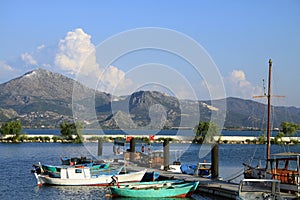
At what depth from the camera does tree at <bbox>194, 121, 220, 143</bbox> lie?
124 meters

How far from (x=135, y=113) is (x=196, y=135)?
15.9 metres

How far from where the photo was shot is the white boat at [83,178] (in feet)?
154

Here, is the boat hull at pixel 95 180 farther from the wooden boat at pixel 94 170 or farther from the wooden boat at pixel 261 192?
the wooden boat at pixel 261 192

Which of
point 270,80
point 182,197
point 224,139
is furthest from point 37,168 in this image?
point 224,139

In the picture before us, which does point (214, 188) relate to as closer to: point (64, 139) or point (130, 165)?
point (130, 165)

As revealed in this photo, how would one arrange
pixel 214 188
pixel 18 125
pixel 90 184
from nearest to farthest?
pixel 214 188 → pixel 90 184 → pixel 18 125

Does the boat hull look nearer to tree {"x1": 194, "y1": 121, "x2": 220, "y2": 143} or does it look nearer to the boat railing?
the boat railing

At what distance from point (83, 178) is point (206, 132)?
80.4 m

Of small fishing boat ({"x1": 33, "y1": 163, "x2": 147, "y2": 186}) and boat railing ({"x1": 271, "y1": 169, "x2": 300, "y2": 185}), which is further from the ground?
boat railing ({"x1": 271, "y1": 169, "x2": 300, "y2": 185})

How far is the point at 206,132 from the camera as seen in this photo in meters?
125

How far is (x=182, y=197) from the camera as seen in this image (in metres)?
40.4

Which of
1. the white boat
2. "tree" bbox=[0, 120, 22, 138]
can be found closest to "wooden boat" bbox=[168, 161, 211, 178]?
the white boat

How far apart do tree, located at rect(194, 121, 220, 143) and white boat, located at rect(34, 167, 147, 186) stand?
75232mm

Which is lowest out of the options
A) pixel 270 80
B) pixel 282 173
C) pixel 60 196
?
pixel 60 196
